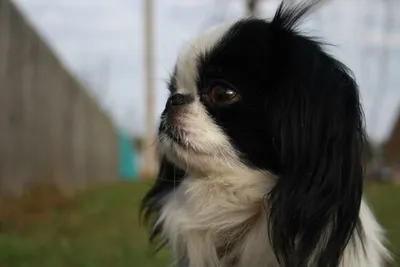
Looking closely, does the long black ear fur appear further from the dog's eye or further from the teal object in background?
the teal object in background

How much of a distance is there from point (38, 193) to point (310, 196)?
552 cm

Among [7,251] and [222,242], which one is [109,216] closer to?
[7,251]

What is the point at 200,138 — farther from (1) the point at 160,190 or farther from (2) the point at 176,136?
(1) the point at 160,190

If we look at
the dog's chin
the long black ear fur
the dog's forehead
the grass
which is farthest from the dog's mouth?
the grass

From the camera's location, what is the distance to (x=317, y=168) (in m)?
2.23

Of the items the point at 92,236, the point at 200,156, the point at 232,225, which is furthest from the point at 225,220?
the point at 92,236

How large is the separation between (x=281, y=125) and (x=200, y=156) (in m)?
0.28

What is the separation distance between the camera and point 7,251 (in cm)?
448

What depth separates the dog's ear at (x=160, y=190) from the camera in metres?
2.68

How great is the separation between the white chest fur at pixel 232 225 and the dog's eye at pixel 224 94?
0.26 metres

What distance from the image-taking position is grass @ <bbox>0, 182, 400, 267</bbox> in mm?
4352

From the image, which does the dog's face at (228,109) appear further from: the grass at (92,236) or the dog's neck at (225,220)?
the grass at (92,236)

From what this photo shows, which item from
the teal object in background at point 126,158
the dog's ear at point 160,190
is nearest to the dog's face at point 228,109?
the dog's ear at point 160,190

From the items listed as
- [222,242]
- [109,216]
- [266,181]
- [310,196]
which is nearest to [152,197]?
[222,242]
